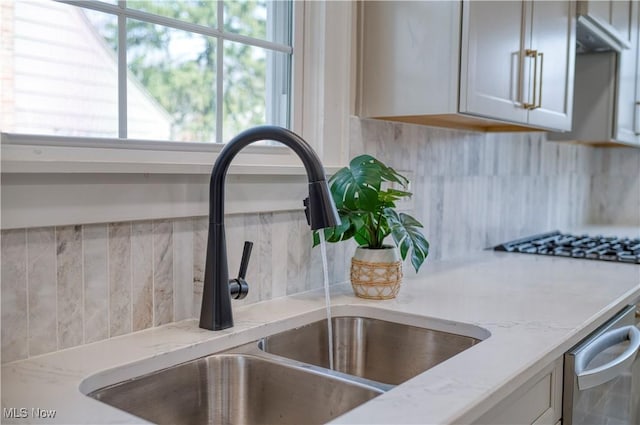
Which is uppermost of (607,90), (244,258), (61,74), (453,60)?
(607,90)

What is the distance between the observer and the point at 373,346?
1.34 metres

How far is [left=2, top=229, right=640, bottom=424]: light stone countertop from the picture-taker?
0.80 meters

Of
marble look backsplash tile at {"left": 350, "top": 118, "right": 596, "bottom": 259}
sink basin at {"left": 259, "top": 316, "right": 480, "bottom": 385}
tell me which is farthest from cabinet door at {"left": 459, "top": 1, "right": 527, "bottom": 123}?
sink basin at {"left": 259, "top": 316, "right": 480, "bottom": 385}

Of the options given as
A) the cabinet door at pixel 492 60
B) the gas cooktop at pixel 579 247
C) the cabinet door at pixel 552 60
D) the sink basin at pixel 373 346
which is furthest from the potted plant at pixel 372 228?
the gas cooktop at pixel 579 247

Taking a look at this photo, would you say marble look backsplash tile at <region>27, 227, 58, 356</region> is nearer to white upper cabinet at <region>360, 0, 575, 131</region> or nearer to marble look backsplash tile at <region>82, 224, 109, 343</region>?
marble look backsplash tile at <region>82, 224, 109, 343</region>

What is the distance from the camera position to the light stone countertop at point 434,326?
31.6 inches

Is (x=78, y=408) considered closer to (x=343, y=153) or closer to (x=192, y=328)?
(x=192, y=328)

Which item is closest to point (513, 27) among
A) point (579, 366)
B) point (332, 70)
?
point (332, 70)

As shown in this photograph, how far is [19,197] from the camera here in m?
0.91

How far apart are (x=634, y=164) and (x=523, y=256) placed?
6.42 ft

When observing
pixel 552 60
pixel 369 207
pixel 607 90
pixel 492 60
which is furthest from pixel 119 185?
pixel 607 90

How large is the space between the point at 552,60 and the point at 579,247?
0.84m

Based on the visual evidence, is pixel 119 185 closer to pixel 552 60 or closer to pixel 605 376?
pixel 605 376

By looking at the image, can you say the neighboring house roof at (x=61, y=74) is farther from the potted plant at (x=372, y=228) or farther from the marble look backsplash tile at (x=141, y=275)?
the potted plant at (x=372, y=228)
